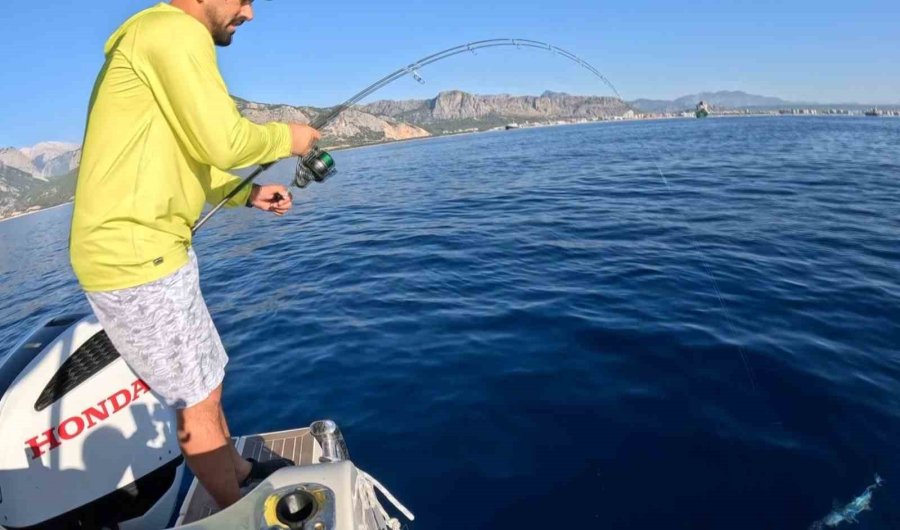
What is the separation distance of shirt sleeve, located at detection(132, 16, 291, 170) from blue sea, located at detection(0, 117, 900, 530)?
288 centimetres

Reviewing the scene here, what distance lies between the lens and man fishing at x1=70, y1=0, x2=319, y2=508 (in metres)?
1.89

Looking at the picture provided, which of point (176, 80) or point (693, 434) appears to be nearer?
point (176, 80)

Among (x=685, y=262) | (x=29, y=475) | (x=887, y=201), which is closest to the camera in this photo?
(x=29, y=475)

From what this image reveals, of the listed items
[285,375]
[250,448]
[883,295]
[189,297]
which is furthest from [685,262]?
[189,297]

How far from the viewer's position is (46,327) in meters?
3.02

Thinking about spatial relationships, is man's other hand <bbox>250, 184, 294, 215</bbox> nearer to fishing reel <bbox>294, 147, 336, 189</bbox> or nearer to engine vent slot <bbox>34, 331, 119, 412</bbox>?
fishing reel <bbox>294, 147, 336, 189</bbox>

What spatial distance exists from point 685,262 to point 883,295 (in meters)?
2.63

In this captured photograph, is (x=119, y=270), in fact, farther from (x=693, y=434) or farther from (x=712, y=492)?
(x=693, y=434)

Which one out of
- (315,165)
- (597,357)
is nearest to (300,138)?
(315,165)

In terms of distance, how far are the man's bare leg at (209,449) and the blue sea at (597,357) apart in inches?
59.3

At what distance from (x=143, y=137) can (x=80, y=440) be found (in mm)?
1834

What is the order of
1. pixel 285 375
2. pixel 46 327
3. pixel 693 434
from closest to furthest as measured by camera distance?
1. pixel 46 327
2. pixel 693 434
3. pixel 285 375

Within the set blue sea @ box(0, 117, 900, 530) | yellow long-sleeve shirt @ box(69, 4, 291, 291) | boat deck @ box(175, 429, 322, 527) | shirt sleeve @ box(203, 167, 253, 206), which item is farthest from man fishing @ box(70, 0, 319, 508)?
blue sea @ box(0, 117, 900, 530)

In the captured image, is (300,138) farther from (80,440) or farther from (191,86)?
(80,440)
